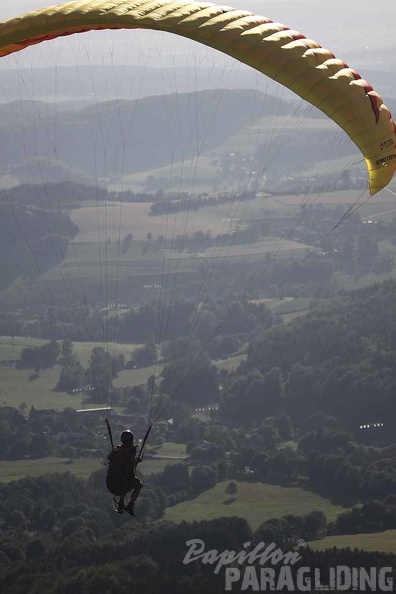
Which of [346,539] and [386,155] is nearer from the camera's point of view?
[386,155]

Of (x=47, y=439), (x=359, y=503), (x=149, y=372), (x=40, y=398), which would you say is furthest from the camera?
(x=149, y=372)

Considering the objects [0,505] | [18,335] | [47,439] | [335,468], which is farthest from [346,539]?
[18,335]

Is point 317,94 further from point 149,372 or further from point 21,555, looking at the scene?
point 149,372

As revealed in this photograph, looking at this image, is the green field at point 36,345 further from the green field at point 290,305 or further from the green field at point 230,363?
the green field at point 290,305

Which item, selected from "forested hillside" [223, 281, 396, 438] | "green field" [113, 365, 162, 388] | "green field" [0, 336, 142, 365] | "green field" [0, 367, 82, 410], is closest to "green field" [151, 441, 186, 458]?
"green field" [0, 367, 82, 410]

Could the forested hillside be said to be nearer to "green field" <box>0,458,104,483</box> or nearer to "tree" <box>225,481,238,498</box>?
"tree" <box>225,481,238,498</box>

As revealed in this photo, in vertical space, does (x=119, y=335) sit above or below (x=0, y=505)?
above

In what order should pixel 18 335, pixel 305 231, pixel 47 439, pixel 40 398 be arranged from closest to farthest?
pixel 47 439 → pixel 40 398 → pixel 18 335 → pixel 305 231
